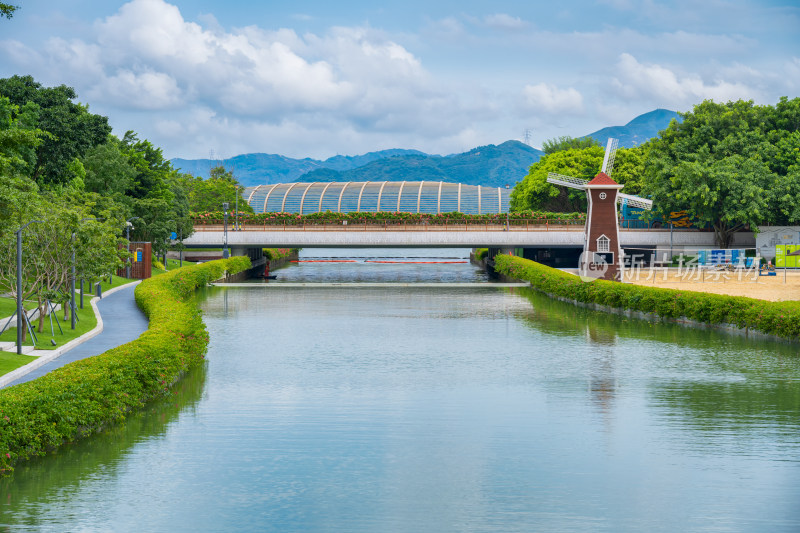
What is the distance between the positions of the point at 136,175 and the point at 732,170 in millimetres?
57900

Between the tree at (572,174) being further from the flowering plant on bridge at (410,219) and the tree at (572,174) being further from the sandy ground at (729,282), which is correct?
the sandy ground at (729,282)

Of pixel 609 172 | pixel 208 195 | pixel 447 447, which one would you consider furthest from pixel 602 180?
pixel 208 195

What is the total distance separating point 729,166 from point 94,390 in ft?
263

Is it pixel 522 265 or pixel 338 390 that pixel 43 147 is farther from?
pixel 522 265

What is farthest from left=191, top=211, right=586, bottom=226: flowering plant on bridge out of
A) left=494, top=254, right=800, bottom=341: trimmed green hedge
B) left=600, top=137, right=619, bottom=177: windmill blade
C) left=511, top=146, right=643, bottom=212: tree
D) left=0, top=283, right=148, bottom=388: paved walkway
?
left=0, top=283, right=148, bottom=388: paved walkway

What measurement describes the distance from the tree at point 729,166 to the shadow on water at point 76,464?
245ft

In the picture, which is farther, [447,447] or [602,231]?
[602,231]

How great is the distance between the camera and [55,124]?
6141cm

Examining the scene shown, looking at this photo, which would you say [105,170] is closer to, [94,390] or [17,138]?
[17,138]

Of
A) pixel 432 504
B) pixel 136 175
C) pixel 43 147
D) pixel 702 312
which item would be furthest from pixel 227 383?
pixel 136 175

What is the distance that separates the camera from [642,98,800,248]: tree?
91438 millimetres

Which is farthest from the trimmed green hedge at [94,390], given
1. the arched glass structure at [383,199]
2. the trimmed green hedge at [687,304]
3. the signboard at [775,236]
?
the arched glass structure at [383,199]

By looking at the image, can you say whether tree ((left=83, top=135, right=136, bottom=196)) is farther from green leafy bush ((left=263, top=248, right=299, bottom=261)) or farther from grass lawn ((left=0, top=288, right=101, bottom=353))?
green leafy bush ((left=263, top=248, right=299, bottom=261))

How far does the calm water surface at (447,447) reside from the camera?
59.2 feet
